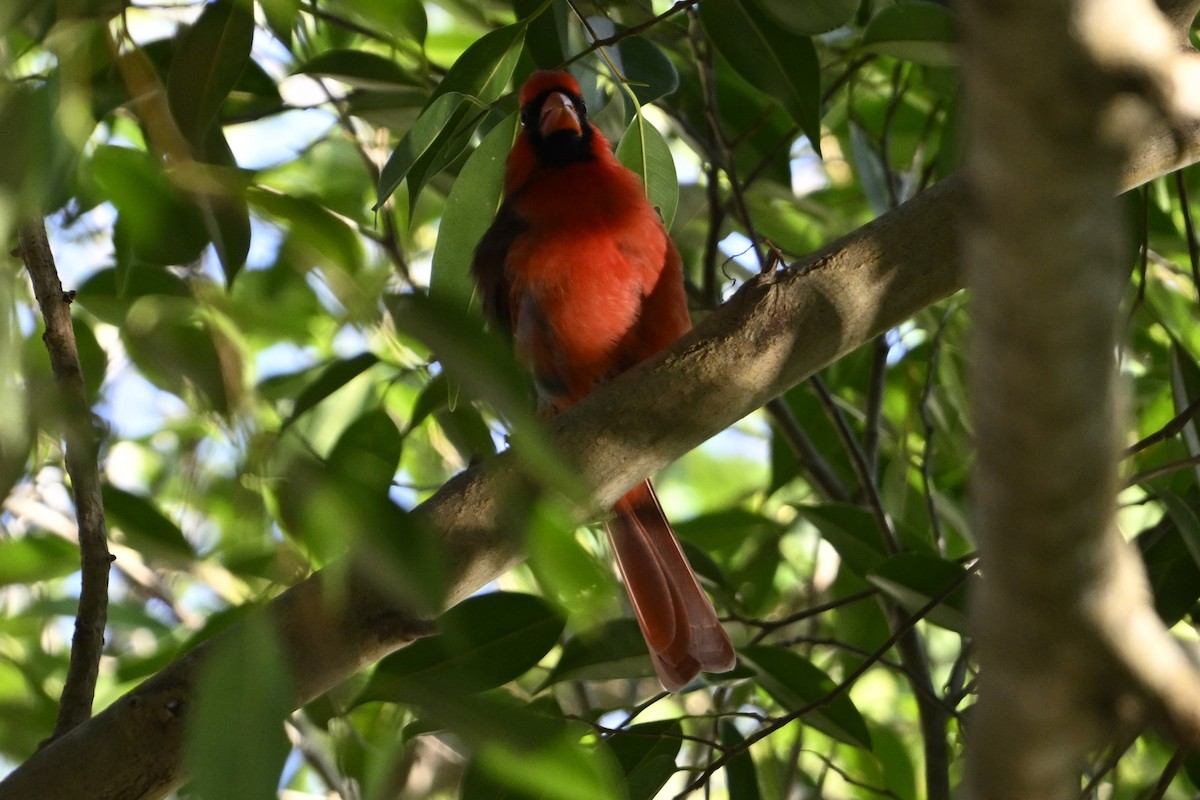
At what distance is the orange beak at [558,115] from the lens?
274 cm

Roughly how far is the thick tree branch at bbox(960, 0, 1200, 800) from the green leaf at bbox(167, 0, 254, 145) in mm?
1057

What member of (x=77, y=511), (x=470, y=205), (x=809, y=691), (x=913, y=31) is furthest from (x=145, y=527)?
(x=913, y=31)

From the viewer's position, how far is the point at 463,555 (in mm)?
1358

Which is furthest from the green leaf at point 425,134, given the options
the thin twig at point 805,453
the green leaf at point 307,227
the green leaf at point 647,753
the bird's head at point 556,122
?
the bird's head at point 556,122

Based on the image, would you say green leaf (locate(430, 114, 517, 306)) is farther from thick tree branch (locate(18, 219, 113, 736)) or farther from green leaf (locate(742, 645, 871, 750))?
green leaf (locate(742, 645, 871, 750))

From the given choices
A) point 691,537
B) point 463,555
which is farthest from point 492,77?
point 691,537

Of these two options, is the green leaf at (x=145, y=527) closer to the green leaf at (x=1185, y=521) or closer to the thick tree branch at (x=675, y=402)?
the thick tree branch at (x=675, y=402)

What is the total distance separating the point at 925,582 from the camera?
1777mm

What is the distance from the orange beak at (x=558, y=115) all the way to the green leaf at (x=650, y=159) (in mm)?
886

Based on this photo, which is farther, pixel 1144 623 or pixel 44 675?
pixel 44 675

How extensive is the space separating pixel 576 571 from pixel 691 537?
5.04 ft

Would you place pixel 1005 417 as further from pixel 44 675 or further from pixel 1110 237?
pixel 44 675

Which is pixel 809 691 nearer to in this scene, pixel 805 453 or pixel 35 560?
pixel 805 453

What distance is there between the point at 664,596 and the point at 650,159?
0.72m
